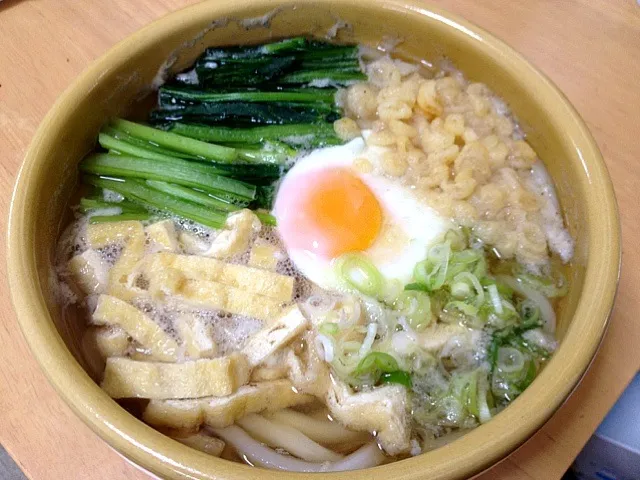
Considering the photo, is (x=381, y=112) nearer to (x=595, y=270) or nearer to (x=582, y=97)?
(x=582, y=97)

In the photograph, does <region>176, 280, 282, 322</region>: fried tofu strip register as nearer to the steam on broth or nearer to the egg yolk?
the steam on broth

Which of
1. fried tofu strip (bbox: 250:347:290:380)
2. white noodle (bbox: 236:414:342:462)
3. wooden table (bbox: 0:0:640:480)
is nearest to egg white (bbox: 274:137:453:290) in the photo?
fried tofu strip (bbox: 250:347:290:380)

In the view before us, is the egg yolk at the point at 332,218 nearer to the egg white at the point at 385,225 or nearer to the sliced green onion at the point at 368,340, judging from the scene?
the egg white at the point at 385,225

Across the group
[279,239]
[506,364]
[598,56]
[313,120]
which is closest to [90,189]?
[279,239]

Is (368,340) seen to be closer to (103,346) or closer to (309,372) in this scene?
(309,372)

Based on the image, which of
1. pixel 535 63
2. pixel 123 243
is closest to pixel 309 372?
pixel 123 243

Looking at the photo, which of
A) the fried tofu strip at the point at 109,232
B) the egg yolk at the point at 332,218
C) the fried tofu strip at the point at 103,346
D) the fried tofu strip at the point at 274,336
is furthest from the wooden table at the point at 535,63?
the egg yolk at the point at 332,218

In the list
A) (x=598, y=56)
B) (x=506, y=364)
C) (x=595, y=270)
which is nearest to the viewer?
(x=595, y=270)
